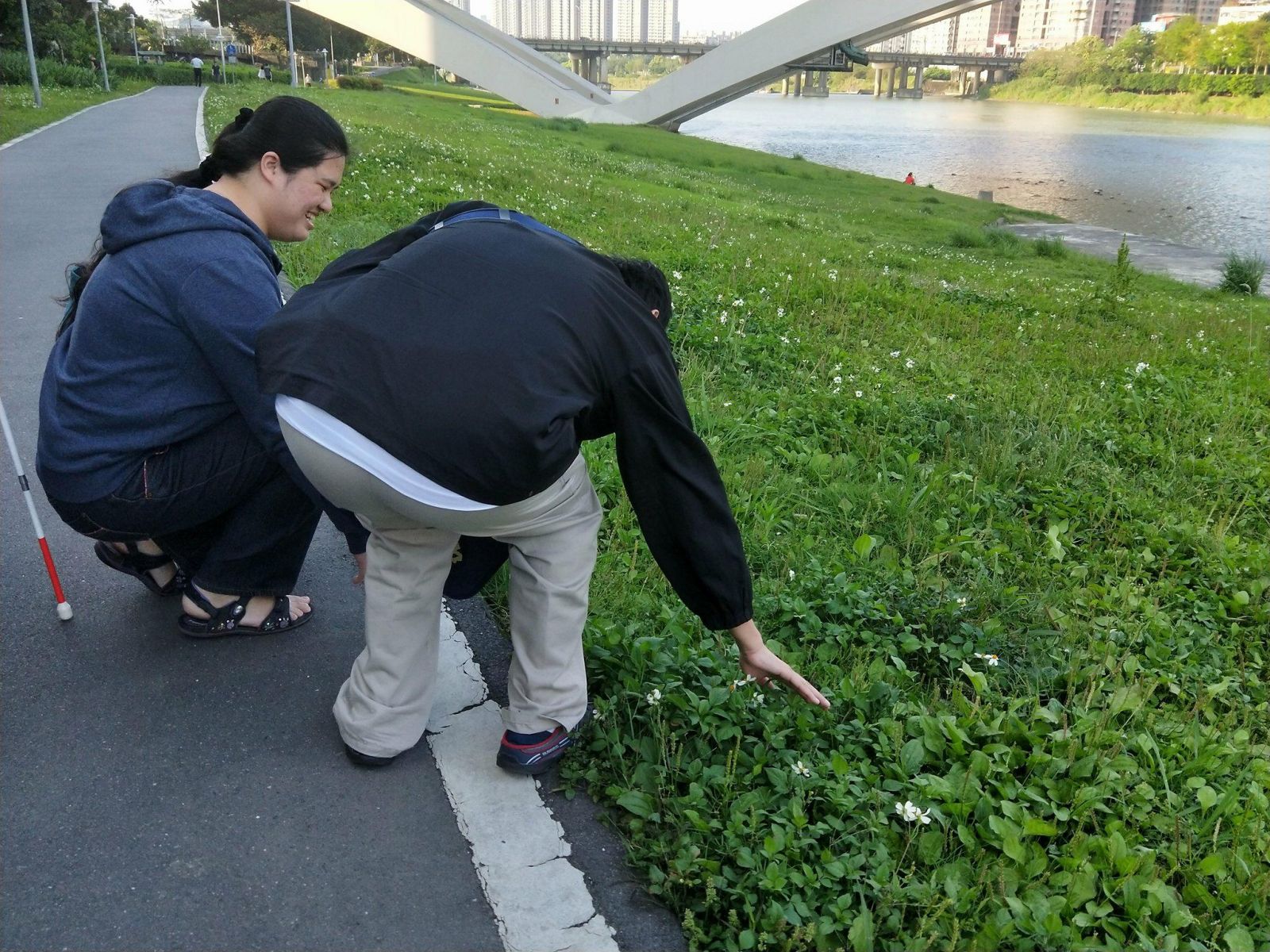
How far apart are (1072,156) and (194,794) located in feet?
173

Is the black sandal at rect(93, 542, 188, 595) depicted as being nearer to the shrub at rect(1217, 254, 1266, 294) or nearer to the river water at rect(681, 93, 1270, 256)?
the shrub at rect(1217, 254, 1266, 294)

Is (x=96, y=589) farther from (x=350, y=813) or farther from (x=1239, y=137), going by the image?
(x=1239, y=137)

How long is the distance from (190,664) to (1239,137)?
70908 mm

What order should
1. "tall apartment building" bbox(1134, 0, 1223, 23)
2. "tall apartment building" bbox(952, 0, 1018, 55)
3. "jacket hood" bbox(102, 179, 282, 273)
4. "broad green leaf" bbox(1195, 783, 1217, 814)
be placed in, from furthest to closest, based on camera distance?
"tall apartment building" bbox(1134, 0, 1223, 23), "tall apartment building" bbox(952, 0, 1018, 55), "jacket hood" bbox(102, 179, 282, 273), "broad green leaf" bbox(1195, 783, 1217, 814)

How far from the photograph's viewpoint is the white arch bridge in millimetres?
44562

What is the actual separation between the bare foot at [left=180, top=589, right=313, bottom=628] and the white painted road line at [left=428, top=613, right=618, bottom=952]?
59 centimetres

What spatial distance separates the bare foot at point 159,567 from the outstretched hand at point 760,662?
1.99 metres

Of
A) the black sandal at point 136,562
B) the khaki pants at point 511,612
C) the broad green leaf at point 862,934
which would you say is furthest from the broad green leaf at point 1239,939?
the black sandal at point 136,562

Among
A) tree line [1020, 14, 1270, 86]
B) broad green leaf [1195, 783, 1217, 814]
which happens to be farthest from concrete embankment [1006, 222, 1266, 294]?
tree line [1020, 14, 1270, 86]

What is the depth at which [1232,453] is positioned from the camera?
5.52 m

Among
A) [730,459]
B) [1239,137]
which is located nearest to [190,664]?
[730,459]

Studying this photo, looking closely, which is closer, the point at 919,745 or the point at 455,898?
the point at 455,898

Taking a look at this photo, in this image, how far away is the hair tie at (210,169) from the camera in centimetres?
301

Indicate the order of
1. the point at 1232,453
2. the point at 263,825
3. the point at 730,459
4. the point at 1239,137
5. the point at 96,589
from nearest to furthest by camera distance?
the point at 263,825 → the point at 96,589 → the point at 730,459 → the point at 1232,453 → the point at 1239,137
